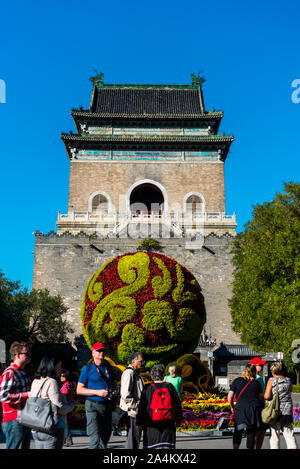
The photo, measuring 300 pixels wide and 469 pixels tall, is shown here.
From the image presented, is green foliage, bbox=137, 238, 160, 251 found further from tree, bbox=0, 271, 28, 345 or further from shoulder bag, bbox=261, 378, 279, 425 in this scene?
shoulder bag, bbox=261, 378, 279, 425

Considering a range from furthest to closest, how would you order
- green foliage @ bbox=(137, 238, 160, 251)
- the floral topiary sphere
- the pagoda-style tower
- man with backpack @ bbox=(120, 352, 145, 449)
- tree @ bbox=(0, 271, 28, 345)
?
the pagoda-style tower < green foliage @ bbox=(137, 238, 160, 251) < tree @ bbox=(0, 271, 28, 345) < the floral topiary sphere < man with backpack @ bbox=(120, 352, 145, 449)

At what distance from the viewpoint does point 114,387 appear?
5168mm

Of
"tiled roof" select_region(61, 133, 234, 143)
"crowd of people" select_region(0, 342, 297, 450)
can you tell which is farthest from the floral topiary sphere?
"tiled roof" select_region(61, 133, 234, 143)

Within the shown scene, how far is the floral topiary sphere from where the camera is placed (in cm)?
1039

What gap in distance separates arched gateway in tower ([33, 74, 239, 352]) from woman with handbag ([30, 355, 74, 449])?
21930mm

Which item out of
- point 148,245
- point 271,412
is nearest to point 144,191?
point 148,245

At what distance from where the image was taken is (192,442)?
7.79m

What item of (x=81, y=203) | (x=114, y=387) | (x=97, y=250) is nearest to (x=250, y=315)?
(x=97, y=250)

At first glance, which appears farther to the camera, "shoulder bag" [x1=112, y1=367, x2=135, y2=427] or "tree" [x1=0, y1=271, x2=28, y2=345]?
"tree" [x1=0, y1=271, x2=28, y2=345]

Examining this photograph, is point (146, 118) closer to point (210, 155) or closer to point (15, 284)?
point (210, 155)

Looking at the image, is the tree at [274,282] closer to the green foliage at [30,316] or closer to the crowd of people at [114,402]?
the green foliage at [30,316]

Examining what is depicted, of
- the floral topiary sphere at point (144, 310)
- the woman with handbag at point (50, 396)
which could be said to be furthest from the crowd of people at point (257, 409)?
the floral topiary sphere at point (144, 310)

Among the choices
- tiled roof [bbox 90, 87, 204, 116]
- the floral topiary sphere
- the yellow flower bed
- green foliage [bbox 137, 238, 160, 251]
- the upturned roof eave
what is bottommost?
the yellow flower bed
